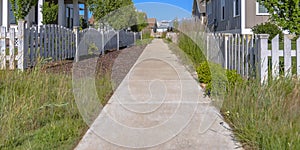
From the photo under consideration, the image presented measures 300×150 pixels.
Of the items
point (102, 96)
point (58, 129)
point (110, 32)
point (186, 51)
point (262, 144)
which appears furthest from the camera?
point (110, 32)

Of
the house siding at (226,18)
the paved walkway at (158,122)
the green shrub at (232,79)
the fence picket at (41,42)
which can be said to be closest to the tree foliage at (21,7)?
the fence picket at (41,42)

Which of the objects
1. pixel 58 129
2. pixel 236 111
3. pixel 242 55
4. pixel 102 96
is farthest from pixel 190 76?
pixel 58 129

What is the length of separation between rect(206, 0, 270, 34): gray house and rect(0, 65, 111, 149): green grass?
1052 centimetres

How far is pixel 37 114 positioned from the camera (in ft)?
17.0

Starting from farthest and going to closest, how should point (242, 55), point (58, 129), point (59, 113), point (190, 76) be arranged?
point (190, 76)
point (242, 55)
point (59, 113)
point (58, 129)

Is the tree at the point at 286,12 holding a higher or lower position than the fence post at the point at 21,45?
higher

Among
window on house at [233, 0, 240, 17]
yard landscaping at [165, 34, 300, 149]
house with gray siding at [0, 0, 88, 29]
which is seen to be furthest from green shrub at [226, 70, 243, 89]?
house with gray siding at [0, 0, 88, 29]

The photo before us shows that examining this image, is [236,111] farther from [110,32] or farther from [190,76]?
[110,32]

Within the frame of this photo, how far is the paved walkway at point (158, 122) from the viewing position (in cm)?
434

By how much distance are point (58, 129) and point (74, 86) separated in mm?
2409

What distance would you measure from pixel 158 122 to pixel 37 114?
1.77 metres

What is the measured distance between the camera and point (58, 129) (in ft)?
15.0

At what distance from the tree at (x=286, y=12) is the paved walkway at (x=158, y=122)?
243 centimetres

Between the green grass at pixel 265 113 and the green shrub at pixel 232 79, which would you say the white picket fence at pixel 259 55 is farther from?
the green grass at pixel 265 113
